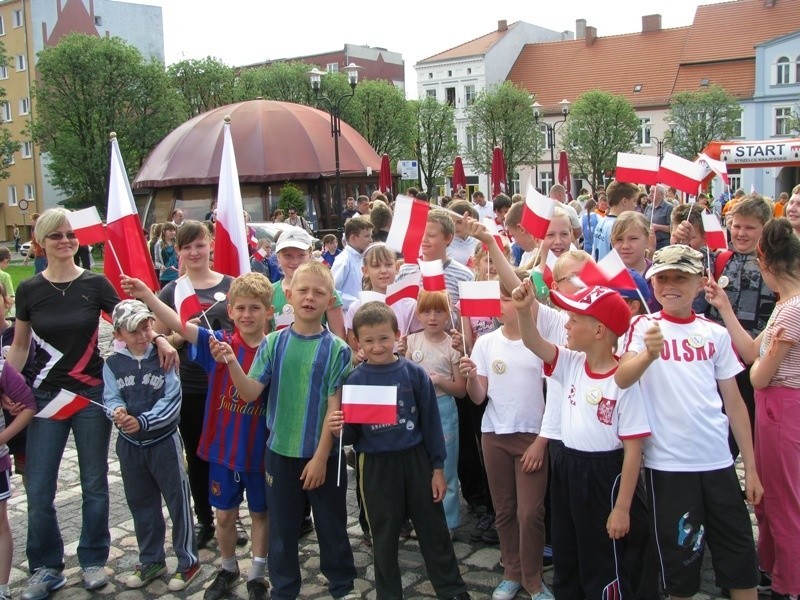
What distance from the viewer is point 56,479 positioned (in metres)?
4.66

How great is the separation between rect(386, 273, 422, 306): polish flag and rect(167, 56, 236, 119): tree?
131 ft

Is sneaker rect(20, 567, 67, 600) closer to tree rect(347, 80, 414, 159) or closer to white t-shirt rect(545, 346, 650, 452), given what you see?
white t-shirt rect(545, 346, 650, 452)

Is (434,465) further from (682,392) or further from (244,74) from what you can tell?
(244,74)

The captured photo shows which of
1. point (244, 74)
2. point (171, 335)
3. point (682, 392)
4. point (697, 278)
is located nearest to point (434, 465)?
point (682, 392)

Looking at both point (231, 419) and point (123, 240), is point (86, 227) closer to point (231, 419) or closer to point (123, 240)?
point (123, 240)

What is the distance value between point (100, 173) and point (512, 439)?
37334 millimetres

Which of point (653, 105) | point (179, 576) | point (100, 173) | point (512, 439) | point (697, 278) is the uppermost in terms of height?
point (653, 105)

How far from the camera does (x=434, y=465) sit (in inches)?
164

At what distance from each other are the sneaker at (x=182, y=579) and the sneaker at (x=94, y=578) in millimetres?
387

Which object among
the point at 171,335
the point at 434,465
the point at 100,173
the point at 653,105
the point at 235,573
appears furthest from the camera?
the point at 653,105

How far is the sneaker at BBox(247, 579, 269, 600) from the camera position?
438cm

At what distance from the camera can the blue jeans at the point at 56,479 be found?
4574mm

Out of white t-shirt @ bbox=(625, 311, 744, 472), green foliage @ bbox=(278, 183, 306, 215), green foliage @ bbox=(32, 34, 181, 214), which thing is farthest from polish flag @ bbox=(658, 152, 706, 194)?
green foliage @ bbox=(32, 34, 181, 214)

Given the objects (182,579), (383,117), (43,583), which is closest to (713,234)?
(182,579)
